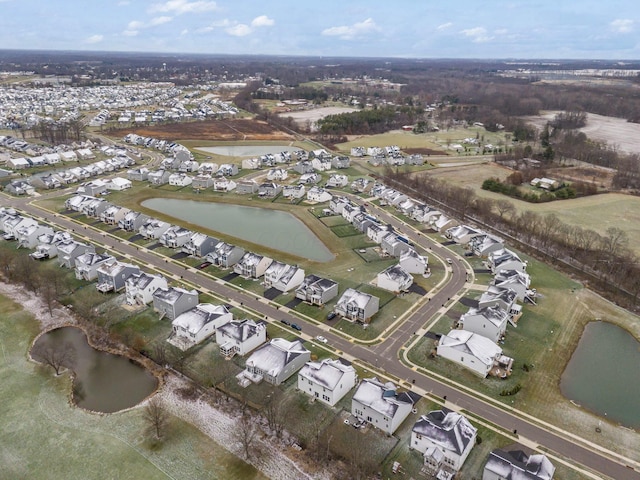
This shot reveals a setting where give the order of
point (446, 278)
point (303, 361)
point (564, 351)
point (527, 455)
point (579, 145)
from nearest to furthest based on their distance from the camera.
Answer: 1. point (527, 455)
2. point (303, 361)
3. point (564, 351)
4. point (446, 278)
5. point (579, 145)

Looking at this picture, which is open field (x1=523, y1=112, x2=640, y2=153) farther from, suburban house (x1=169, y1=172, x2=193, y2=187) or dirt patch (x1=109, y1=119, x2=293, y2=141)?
suburban house (x1=169, y1=172, x2=193, y2=187)

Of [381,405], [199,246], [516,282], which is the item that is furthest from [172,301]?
[516,282]

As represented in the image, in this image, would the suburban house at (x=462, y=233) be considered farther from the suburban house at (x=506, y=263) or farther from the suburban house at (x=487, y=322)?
the suburban house at (x=487, y=322)

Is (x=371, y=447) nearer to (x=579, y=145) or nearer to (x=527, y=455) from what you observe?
(x=527, y=455)

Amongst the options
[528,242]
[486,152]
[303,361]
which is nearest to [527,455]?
[303,361]

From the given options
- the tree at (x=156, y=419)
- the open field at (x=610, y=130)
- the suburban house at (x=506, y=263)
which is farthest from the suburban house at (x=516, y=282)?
the open field at (x=610, y=130)

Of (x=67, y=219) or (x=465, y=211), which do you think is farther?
(x=465, y=211)
